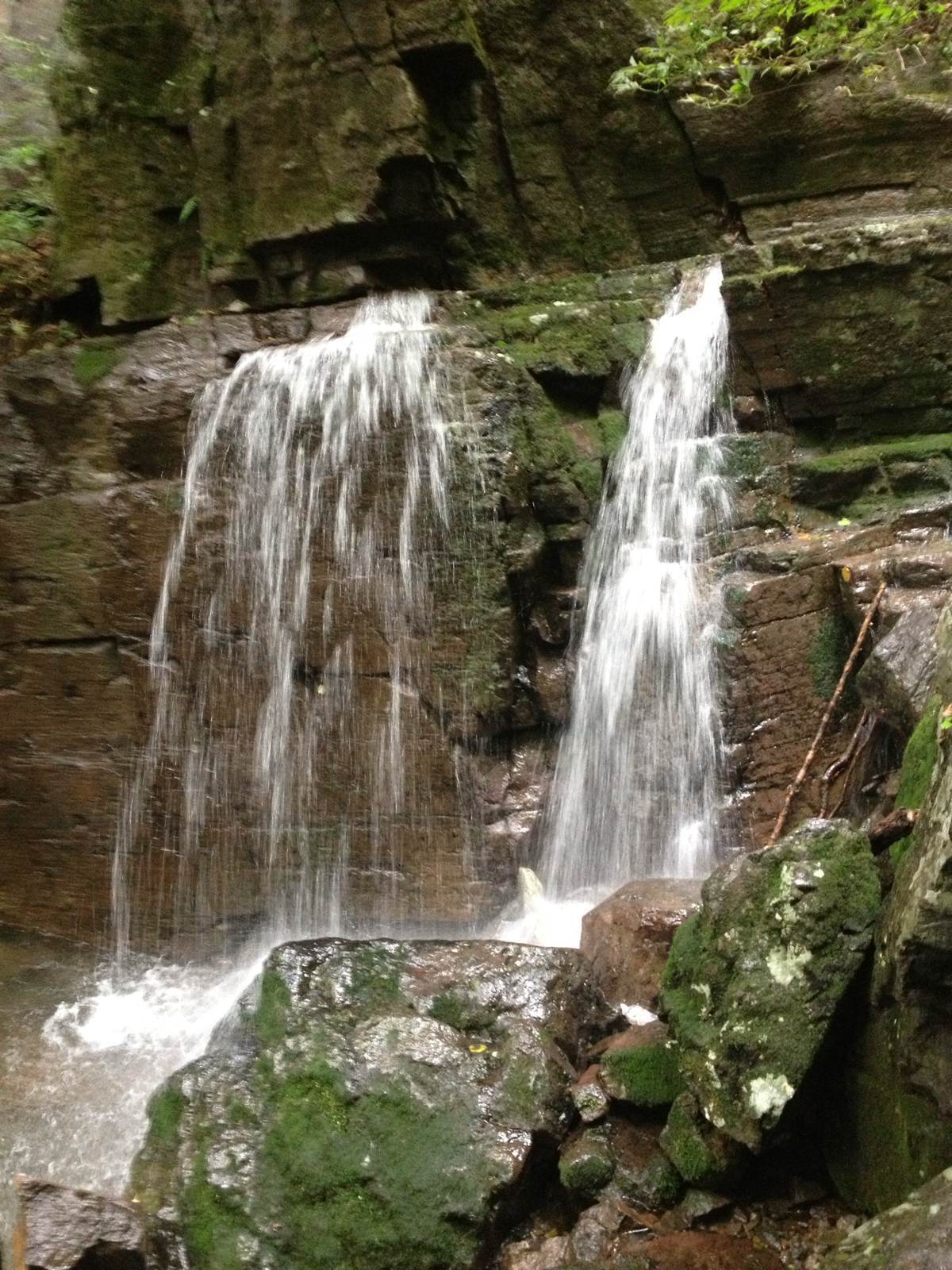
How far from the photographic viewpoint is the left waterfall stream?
6012 millimetres

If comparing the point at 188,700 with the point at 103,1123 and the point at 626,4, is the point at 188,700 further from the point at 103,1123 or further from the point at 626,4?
the point at 626,4

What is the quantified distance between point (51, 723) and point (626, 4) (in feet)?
21.1

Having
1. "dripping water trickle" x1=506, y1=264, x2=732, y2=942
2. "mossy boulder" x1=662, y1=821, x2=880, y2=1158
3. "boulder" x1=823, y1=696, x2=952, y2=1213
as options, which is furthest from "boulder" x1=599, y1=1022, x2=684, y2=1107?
"dripping water trickle" x1=506, y1=264, x2=732, y2=942

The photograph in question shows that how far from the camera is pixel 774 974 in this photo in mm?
3404

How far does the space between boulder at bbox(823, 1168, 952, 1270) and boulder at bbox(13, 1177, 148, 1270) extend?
245 centimetres

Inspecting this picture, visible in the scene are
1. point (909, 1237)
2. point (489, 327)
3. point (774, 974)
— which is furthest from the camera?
point (489, 327)

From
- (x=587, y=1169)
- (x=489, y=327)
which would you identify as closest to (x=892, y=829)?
(x=587, y=1169)

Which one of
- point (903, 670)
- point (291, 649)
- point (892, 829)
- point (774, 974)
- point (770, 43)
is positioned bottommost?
point (774, 974)

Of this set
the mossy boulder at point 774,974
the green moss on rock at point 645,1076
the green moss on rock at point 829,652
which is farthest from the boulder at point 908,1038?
the green moss on rock at point 829,652

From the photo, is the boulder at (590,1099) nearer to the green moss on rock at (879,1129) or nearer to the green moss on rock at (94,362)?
the green moss on rock at (879,1129)

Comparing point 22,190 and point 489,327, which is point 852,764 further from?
point 22,190

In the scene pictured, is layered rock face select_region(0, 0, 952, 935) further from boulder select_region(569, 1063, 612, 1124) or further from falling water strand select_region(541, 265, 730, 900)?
boulder select_region(569, 1063, 612, 1124)

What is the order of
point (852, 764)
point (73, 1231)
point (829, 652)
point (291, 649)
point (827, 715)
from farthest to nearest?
point (291, 649) < point (829, 652) < point (827, 715) < point (852, 764) < point (73, 1231)

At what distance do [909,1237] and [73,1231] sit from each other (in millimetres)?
2828
